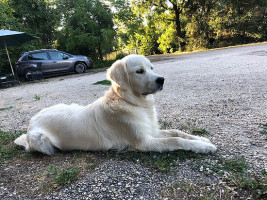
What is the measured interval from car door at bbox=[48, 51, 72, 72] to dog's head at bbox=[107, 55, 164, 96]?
11.8m

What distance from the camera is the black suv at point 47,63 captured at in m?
12.7

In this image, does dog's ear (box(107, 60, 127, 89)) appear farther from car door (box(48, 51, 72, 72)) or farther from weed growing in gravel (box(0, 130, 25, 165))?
car door (box(48, 51, 72, 72))

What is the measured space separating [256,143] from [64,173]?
7.14ft

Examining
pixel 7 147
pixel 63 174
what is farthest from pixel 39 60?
pixel 63 174

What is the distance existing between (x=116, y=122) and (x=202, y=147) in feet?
3.43

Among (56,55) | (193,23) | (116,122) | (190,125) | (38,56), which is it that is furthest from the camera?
(193,23)

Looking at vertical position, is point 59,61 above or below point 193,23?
below

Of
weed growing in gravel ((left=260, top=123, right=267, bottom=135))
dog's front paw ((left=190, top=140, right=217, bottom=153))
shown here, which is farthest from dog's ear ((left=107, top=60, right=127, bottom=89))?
weed growing in gravel ((left=260, top=123, right=267, bottom=135))

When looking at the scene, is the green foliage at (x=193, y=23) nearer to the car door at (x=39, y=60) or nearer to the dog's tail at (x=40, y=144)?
the car door at (x=39, y=60)

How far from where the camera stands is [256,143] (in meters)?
2.41

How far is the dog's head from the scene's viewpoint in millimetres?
2600

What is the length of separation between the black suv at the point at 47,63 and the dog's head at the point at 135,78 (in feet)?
38.2

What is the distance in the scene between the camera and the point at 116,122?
2578 millimetres

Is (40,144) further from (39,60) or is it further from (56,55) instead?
(56,55)
